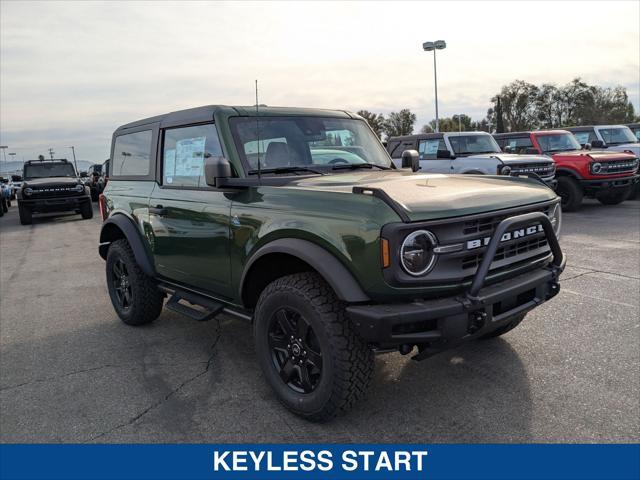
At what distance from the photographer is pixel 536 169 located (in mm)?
10562

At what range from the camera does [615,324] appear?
430cm

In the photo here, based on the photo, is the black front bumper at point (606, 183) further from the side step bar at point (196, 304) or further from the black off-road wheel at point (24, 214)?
the black off-road wheel at point (24, 214)

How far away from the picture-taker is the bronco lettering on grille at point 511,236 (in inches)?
108

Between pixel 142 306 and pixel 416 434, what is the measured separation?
2.86 meters

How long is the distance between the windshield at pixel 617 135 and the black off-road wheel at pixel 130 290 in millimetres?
13842

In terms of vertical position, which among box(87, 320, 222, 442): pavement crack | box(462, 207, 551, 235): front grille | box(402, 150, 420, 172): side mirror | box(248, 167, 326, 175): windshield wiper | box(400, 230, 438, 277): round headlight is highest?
box(402, 150, 420, 172): side mirror

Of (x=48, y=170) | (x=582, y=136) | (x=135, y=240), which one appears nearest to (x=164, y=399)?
(x=135, y=240)

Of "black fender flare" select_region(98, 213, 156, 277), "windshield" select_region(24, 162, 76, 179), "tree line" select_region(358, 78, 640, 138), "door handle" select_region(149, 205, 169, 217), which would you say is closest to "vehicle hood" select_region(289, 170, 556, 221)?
"door handle" select_region(149, 205, 169, 217)

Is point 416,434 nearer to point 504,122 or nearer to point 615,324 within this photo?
point 615,324

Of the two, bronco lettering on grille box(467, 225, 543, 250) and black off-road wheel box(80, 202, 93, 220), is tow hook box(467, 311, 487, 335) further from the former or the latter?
black off-road wheel box(80, 202, 93, 220)

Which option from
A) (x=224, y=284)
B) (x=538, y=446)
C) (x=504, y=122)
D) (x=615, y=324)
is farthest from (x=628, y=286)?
(x=504, y=122)

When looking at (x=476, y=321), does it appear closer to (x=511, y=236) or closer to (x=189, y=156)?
(x=511, y=236)

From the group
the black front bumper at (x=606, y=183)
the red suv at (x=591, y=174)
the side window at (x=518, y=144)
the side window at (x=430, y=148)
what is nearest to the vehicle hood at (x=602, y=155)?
the red suv at (x=591, y=174)

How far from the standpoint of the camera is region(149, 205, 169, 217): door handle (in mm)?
4141
